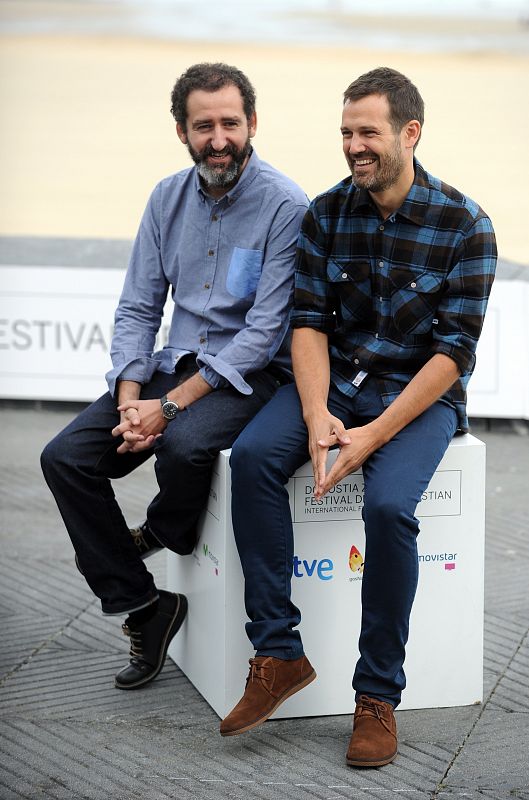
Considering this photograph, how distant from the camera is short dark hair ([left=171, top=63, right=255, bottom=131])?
342 centimetres

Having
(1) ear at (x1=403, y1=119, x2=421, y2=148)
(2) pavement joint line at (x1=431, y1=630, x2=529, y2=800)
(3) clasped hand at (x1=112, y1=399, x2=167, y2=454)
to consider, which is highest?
(1) ear at (x1=403, y1=119, x2=421, y2=148)

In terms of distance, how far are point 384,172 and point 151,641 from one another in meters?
1.53

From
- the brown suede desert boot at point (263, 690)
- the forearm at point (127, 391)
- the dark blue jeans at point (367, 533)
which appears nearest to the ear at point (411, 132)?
the dark blue jeans at point (367, 533)

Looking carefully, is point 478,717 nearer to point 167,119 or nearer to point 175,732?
point 175,732

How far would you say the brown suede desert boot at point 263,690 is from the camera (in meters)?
3.03

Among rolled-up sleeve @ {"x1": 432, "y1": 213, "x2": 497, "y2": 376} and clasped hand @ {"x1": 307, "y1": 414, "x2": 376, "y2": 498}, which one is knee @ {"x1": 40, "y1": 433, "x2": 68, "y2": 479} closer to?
clasped hand @ {"x1": 307, "y1": 414, "x2": 376, "y2": 498}

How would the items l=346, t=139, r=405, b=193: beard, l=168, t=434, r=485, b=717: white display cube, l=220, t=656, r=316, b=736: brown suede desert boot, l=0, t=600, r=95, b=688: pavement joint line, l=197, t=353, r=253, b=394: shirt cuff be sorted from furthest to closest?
l=0, t=600, r=95, b=688: pavement joint line < l=197, t=353, r=253, b=394: shirt cuff < l=168, t=434, r=485, b=717: white display cube < l=346, t=139, r=405, b=193: beard < l=220, t=656, r=316, b=736: brown suede desert boot

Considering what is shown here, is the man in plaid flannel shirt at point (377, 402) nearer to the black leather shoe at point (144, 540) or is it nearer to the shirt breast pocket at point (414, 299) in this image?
the shirt breast pocket at point (414, 299)

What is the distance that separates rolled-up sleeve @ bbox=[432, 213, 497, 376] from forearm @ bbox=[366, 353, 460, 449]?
0.03 meters

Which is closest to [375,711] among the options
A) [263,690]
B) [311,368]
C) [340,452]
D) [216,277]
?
[263,690]

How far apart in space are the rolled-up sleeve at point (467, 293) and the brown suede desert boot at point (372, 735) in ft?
2.99

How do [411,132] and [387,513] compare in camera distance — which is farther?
[411,132]

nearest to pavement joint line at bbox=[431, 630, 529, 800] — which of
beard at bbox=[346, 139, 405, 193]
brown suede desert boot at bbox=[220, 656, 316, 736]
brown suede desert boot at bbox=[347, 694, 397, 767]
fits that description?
brown suede desert boot at bbox=[347, 694, 397, 767]

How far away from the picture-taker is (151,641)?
3.53 meters
